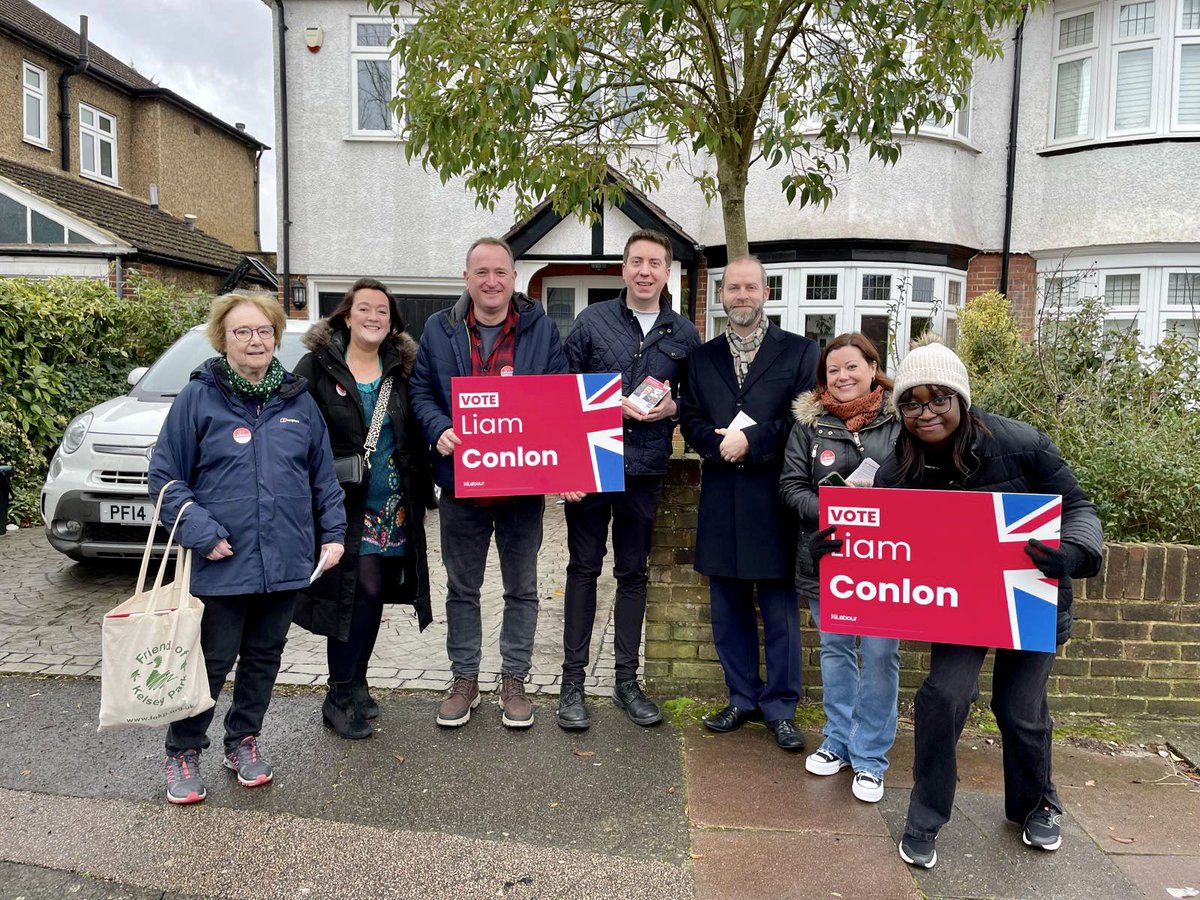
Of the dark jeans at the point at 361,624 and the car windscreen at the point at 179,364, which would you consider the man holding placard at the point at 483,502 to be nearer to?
the dark jeans at the point at 361,624

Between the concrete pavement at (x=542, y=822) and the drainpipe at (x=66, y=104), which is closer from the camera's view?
the concrete pavement at (x=542, y=822)

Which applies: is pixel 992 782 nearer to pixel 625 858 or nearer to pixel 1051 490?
pixel 1051 490

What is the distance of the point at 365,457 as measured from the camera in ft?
13.0

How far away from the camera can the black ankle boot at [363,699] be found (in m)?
4.23

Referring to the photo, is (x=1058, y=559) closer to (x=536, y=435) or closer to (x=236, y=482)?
(x=536, y=435)

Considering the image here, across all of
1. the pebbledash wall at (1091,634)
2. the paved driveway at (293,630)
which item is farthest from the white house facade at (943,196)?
the pebbledash wall at (1091,634)

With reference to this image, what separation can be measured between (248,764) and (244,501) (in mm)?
1115

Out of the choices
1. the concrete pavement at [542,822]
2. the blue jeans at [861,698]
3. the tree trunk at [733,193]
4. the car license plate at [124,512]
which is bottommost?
the concrete pavement at [542,822]

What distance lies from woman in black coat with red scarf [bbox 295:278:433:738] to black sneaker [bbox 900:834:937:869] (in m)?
2.28

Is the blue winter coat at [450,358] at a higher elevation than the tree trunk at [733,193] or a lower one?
lower

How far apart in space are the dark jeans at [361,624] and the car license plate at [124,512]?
279cm

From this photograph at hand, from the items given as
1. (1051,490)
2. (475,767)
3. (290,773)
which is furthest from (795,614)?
(290,773)

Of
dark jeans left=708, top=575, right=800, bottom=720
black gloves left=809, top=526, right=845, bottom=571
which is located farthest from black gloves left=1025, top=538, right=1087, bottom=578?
dark jeans left=708, top=575, right=800, bottom=720

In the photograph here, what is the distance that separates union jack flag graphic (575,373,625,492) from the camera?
159 inches
